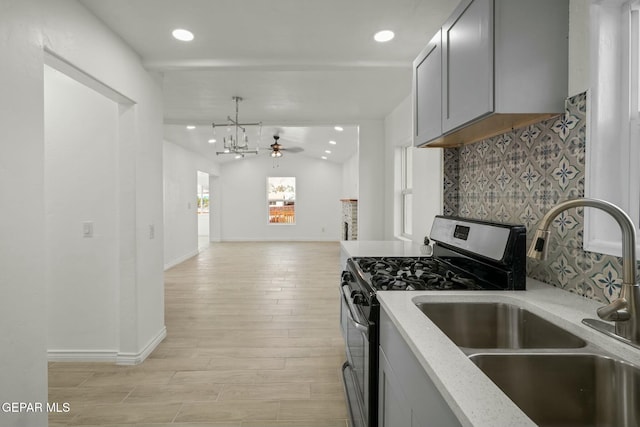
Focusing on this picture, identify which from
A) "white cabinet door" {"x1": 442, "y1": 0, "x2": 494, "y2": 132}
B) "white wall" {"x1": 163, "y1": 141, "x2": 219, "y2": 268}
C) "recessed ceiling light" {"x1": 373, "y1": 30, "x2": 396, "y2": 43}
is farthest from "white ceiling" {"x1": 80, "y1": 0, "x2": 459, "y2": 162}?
"white wall" {"x1": 163, "y1": 141, "x2": 219, "y2": 268}

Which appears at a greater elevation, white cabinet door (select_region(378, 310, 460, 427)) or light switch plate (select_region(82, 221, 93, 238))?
light switch plate (select_region(82, 221, 93, 238))

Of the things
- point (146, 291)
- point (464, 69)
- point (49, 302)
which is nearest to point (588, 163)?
point (464, 69)

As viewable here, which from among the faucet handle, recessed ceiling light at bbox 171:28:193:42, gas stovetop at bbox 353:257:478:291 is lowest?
gas stovetop at bbox 353:257:478:291

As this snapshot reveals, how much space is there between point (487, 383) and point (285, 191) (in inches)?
424

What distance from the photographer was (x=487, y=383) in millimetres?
769

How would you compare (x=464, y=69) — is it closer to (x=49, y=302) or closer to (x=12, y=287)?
(x=12, y=287)

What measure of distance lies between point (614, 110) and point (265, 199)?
1039 centimetres

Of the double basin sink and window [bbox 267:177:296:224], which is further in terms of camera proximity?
window [bbox 267:177:296:224]

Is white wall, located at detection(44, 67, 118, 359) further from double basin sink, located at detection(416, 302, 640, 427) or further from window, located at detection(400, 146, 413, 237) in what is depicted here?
window, located at detection(400, 146, 413, 237)

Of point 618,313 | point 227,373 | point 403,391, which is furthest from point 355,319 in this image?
point 227,373

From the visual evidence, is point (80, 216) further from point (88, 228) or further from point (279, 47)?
point (279, 47)

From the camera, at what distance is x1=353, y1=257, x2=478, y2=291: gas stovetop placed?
158 cm

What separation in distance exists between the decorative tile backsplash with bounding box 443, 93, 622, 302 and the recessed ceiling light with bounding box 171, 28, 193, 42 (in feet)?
6.80

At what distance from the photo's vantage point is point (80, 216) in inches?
111
